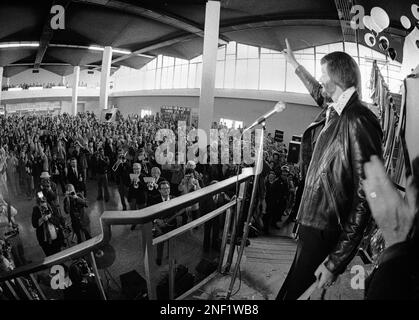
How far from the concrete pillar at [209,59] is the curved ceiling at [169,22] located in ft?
8.31

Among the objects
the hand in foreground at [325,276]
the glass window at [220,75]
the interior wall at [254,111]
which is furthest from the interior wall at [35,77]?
the hand in foreground at [325,276]

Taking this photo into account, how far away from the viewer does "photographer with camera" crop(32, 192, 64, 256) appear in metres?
4.53

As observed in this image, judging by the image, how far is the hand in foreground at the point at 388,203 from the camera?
1.37 m

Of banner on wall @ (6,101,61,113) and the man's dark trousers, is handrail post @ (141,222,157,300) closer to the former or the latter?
the man's dark trousers

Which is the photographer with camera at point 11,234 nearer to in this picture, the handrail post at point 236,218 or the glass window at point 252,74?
the handrail post at point 236,218

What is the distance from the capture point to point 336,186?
4.89ft

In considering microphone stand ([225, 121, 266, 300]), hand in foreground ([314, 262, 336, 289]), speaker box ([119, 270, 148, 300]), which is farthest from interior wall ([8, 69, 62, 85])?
hand in foreground ([314, 262, 336, 289])

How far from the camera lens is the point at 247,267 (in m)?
2.72

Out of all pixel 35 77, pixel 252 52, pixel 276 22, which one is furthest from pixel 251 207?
pixel 35 77

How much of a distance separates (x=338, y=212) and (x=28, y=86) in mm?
41436

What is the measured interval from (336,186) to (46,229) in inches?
186

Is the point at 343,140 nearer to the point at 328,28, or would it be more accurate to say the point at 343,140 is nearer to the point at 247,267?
the point at 247,267

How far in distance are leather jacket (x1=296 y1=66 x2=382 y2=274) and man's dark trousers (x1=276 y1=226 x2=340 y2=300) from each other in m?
0.05
